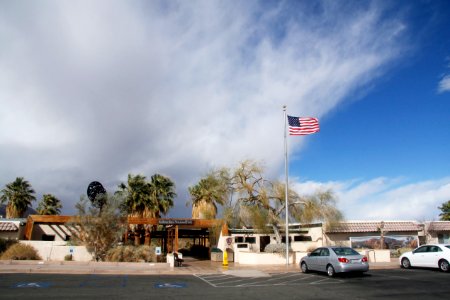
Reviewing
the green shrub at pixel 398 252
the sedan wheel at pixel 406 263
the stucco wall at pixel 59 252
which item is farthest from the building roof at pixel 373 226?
the stucco wall at pixel 59 252

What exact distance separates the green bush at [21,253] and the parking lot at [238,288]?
9.17m

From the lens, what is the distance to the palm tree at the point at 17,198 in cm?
4791

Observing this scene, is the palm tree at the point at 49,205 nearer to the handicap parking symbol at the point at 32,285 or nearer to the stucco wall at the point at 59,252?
the stucco wall at the point at 59,252

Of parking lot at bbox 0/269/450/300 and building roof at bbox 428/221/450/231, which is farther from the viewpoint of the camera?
building roof at bbox 428/221/450/231

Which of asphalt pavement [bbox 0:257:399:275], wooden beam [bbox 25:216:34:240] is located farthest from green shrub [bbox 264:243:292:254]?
wooden beam [bbox 25:216:34:240]

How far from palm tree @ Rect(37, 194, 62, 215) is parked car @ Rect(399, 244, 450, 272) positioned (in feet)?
150

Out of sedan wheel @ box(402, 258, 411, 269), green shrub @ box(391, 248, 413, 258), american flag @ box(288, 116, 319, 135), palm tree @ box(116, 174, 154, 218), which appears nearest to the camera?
sedan wheel @ box(402, 258, 411, 269)

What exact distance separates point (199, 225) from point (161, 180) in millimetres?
13299

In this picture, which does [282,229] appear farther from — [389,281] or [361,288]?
[361,288]

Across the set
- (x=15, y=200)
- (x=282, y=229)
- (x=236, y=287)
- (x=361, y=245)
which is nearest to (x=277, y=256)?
(x=282, y=229)

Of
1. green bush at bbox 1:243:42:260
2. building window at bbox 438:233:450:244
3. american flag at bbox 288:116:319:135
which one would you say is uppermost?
american flag at bbox 288:116:319:135

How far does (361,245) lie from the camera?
→ 3222cm

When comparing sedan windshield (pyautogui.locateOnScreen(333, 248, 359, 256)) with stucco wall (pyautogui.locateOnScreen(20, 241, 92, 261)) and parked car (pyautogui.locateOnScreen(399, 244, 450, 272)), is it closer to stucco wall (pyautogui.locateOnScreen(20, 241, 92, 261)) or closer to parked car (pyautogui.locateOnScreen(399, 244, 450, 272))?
parked car (pyautogui.locateOnScreen(399, 244, 450, 272))

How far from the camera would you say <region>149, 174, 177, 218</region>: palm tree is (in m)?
42.5
